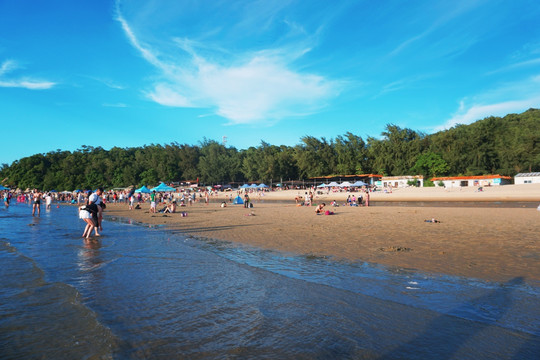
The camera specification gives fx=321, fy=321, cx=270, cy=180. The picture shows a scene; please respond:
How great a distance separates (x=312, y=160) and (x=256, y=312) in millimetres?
74246

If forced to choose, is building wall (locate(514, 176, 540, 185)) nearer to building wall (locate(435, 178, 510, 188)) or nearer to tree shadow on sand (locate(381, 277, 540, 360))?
building wall (locate(435, 178, 510, 188))

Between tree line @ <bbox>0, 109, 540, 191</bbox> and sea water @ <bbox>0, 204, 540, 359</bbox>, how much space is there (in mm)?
60879

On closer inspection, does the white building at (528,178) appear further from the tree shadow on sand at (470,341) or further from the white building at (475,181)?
the tree shadow on sand at (470,341)

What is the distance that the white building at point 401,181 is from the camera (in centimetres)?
5728

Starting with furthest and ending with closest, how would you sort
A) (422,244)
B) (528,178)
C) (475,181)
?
(475,181) → (528,178) → (422,244)

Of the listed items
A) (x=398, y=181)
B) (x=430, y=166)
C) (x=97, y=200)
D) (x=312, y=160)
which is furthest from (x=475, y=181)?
(x=97, y=200)

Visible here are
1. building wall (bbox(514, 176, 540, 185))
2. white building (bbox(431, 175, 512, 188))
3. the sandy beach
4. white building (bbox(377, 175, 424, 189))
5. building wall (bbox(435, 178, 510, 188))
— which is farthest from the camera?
white building (bbox(377, 175, 424, 189))

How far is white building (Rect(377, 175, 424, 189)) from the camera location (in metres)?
57.3

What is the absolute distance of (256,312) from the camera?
174 inches

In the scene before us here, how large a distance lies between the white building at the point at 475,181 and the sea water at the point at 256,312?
5215 cm

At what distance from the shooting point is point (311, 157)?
77.6m

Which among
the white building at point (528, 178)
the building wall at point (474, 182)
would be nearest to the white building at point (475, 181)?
the building wall at point (474, 182)

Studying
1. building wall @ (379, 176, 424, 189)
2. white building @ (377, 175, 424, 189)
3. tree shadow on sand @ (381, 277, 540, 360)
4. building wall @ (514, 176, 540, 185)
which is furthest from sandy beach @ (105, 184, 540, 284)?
building wall @ (379, 176, 424, 189)

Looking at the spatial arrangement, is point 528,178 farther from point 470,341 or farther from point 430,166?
point 470,341
